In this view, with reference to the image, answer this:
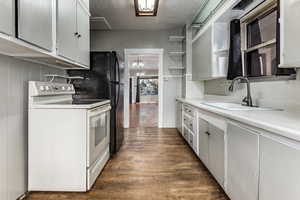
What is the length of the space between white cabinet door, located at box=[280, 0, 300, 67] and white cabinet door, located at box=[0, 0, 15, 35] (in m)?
1.74

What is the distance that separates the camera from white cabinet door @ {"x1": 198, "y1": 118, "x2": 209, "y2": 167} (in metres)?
2.60

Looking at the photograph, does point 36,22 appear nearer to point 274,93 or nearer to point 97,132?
point 97,132

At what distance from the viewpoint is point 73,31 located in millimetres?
2357

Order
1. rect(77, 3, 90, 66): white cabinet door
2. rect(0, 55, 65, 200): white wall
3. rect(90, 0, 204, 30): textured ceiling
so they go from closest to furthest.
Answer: rect(0, 55, 65, 200): white wall → rect(77, 3, 90, 66): white cabinet door → rect(90, 0, 204, 30): textured ceiling

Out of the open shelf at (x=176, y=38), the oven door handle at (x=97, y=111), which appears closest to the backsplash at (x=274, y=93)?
the oven door handle at (x=97, y=111)

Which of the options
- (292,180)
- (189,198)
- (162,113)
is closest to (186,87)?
(162,113)

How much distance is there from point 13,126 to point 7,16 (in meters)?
1.06

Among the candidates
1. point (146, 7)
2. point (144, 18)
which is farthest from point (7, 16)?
point (144, 18)

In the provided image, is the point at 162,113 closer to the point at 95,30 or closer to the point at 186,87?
the point at 186,87

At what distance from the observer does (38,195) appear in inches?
82.9

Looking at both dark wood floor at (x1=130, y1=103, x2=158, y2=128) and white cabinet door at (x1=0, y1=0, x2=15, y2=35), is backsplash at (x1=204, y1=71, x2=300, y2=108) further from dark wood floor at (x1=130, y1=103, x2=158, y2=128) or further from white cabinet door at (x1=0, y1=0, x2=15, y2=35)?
dark wood floor at (x1=130, y1=103, x2=158, y2=128)

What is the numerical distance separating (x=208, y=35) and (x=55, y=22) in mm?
2414

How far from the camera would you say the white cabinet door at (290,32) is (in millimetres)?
1410

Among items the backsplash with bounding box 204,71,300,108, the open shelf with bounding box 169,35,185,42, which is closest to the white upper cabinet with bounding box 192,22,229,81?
the backsplash with bounding box 204,71,300,108
